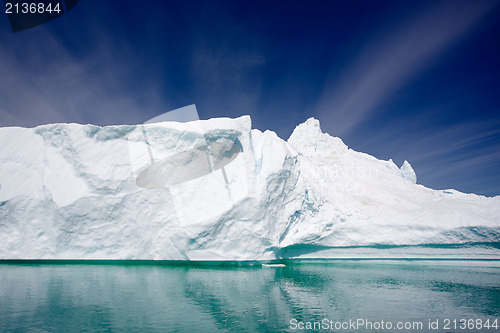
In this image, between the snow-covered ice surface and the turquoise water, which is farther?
the snow-covered ice surface

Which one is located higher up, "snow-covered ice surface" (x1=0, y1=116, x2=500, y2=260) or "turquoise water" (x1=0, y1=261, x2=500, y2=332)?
"snow-covered ice surface" (x1=0, y1=116, x2=500, y2=260)

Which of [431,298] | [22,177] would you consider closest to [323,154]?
[431,298]

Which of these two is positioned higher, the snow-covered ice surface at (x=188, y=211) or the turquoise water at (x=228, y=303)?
the snow-covered ice surface at (x=188, y=211)

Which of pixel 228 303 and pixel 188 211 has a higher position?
pixel 188 211

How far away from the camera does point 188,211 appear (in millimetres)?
13641

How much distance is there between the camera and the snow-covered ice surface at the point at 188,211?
13180 mm

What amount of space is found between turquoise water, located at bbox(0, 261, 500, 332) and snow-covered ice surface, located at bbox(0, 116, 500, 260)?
10.8ft

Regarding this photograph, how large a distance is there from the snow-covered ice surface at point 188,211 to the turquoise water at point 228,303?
3282 mm

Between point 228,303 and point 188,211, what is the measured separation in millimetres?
7424

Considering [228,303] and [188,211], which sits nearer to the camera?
[228,303]

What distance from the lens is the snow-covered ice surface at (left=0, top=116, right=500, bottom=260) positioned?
13.2 meters

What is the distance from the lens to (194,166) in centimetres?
1471

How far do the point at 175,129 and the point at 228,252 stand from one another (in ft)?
23.6

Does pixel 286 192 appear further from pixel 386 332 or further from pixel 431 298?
pixel 386 332
